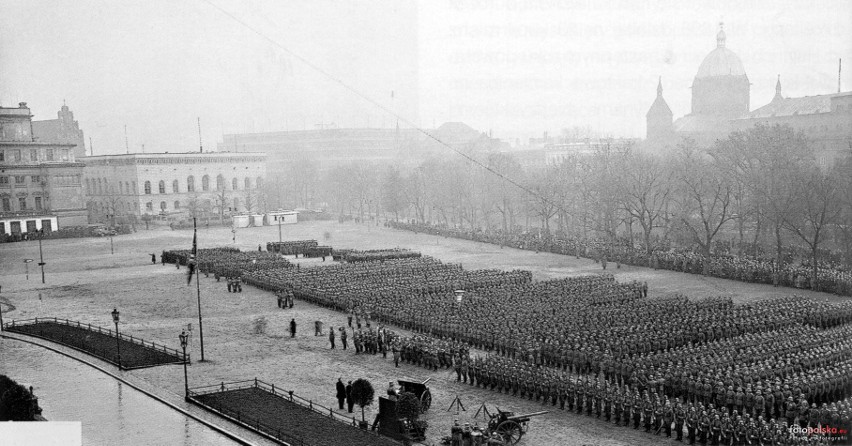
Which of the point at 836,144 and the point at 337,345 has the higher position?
the point at 836,144

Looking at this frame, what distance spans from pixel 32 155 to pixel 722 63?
86468 mm

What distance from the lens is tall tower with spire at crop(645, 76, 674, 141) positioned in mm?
115812

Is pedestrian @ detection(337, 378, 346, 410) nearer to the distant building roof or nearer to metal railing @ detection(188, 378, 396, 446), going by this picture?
metal railing @ detection(188, 378, 396, 446)

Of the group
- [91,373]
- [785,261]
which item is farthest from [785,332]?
[91,373]

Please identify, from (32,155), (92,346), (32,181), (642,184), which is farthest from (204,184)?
(92,346)

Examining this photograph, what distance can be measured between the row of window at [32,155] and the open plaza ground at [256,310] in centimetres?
849

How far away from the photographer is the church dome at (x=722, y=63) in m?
105

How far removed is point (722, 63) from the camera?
345 ft

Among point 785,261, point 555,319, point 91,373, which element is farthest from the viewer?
point 785,261

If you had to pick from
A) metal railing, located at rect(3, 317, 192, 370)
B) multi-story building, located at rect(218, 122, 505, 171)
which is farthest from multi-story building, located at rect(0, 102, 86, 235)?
multi-story building, located at rect(218, 122, 505, 171)

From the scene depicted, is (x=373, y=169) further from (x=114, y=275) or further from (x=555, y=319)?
(x=555, y=319)

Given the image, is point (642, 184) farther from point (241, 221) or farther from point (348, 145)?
point (348, 145)

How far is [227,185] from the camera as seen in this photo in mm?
106875

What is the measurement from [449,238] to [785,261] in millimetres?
29468
